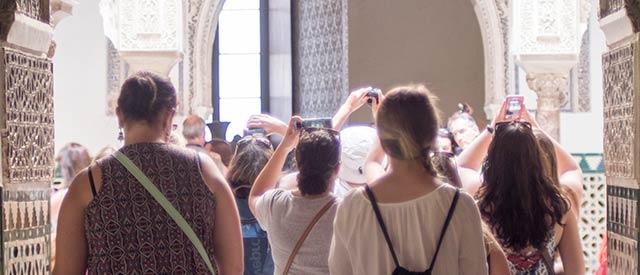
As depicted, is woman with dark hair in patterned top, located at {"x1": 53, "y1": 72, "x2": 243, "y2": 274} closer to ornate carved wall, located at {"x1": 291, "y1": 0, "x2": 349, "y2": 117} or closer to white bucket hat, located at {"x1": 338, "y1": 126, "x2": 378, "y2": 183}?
white bucket hat, located at {"x1": 338, "y1": 126, "x2": 378, "y2": 183}

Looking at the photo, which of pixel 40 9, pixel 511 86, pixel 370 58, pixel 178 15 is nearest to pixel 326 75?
pixel 370 58

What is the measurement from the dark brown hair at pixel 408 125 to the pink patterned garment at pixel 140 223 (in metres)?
0.51

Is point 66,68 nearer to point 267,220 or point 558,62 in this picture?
point 558,62

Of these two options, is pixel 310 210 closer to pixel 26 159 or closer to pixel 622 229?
pixel 26 159

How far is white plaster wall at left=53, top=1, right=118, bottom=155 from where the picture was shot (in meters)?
9.58

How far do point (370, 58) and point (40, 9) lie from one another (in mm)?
8381

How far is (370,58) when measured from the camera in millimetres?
11789

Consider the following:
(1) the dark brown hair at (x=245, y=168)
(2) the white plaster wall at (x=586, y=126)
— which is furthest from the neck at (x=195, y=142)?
(2) the white plaster wall at (x=586, y=126)

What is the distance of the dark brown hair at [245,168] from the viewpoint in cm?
424

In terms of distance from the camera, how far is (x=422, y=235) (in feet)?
8.36

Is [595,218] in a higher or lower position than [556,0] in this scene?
lower

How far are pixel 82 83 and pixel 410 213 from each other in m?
7.51

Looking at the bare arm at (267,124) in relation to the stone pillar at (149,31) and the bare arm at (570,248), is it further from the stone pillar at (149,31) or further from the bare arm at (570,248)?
the stone pillar at (149,31)

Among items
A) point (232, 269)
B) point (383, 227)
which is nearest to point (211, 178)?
point (232, 269)
